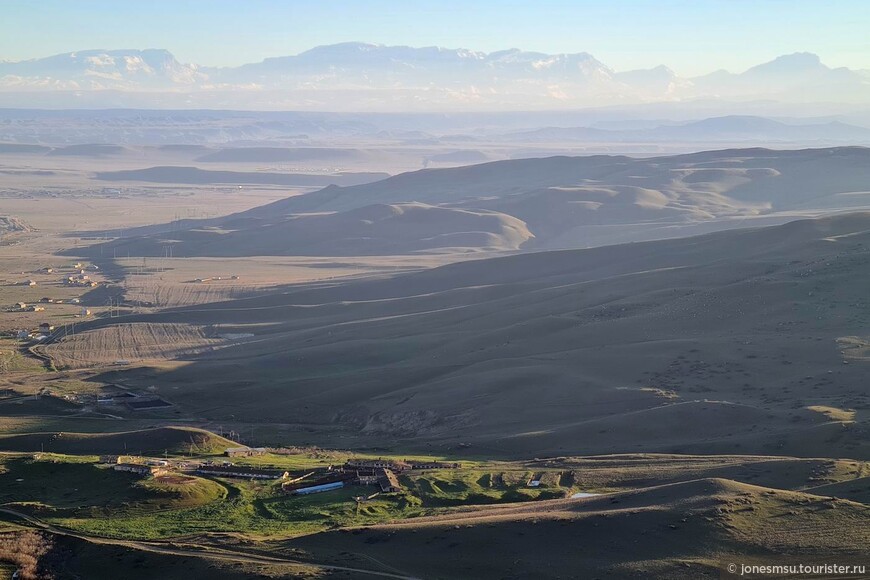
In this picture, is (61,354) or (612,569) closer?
(612,569)

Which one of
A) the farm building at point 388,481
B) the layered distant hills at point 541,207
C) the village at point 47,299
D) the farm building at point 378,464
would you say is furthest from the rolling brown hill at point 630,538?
the layered distant hills at point 541,207

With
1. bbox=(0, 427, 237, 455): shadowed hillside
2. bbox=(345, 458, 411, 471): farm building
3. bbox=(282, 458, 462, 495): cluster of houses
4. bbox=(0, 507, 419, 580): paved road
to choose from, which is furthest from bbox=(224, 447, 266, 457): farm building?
bbox=(0, 507, 419, 580): paved road

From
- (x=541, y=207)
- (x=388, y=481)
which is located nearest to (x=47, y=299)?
(x=388, y=481)

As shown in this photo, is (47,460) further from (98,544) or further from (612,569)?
(612,569)

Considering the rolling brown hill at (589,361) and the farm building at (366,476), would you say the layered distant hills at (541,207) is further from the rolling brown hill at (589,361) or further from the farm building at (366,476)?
the farm building at (366,476)

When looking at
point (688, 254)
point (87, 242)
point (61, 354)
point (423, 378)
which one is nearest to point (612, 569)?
point (423, 378)

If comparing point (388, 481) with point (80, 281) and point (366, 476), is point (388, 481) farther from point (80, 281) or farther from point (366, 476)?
point (80, 281)

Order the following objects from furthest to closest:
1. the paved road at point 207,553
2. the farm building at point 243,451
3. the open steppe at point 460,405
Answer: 1. the farm building at point 243,451
2. the open steppe at point 460,405
3. the paved road at point 207,553
